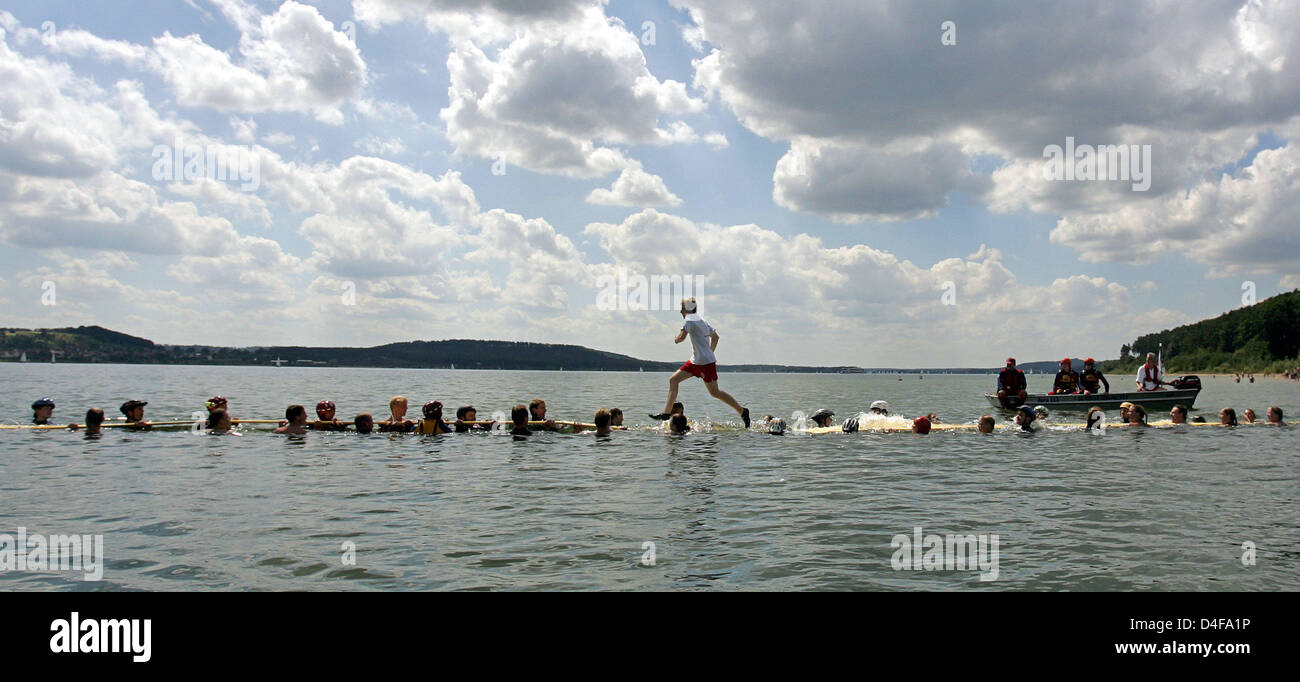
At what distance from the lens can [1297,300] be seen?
16850cm

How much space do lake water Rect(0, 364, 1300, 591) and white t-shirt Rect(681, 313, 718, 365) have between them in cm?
252

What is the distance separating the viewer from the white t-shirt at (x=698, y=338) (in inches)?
798

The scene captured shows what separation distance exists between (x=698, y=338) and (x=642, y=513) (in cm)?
1032

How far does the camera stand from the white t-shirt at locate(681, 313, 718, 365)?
20.3 meters

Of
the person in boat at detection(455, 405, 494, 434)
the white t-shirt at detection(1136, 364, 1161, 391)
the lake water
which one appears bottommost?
the lake water

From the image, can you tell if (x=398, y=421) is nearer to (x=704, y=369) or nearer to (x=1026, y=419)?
(x=704, y=369)

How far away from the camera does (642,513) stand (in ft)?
34.3

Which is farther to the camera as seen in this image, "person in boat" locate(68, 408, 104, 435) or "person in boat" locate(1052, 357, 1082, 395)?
"person in boat" locate(1052, 357, 1082, 395)

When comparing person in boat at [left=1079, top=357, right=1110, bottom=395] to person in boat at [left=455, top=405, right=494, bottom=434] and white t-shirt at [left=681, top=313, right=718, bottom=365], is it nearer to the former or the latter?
white t-shirt at [left=681, top=313, right=718, bottom=365]

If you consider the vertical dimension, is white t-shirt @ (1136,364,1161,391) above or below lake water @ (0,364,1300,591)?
above

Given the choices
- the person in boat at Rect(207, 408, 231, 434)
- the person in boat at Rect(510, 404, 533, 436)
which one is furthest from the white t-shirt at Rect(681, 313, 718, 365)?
the person in boat at Rect(207, 408, 231, 434)

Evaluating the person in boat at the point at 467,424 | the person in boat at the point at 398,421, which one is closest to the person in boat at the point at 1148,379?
the person in boat at the point at 467,424

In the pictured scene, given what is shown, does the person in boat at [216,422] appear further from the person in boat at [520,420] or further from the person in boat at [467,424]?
the person in boat at [520,420]
